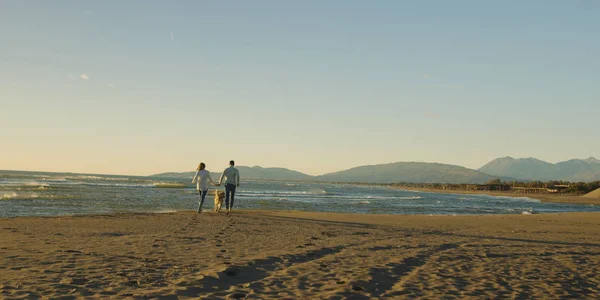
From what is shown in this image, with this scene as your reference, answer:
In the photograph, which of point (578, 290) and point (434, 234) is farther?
point (434, 234)

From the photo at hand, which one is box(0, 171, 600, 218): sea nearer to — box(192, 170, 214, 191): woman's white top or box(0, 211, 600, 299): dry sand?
box(192, 170, 214, 191): woman's white top

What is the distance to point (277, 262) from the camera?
862 centimetres

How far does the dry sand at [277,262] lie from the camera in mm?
6553

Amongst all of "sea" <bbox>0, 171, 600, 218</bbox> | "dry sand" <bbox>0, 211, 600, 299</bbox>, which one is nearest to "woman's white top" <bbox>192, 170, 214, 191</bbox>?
"dry sand" <bbox>0, 211, 600, 299</bbox>

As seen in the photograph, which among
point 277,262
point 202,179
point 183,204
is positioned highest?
point 202,179

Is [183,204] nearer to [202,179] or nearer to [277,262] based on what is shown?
[202,179]

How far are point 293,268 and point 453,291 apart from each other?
102 inches

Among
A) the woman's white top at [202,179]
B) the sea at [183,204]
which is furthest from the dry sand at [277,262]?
the sea at [183,204]

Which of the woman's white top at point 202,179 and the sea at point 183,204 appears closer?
the woman's white top at point 202,179

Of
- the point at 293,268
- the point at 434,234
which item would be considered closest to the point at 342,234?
the point at 434,234

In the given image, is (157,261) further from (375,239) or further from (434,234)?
(434,234)

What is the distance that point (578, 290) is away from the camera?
7.37 meters

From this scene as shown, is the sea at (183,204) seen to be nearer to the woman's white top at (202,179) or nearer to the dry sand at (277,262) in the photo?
the woman's white top at (202,179)

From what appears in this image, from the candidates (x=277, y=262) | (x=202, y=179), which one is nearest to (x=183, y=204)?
(x=202, y=179)
